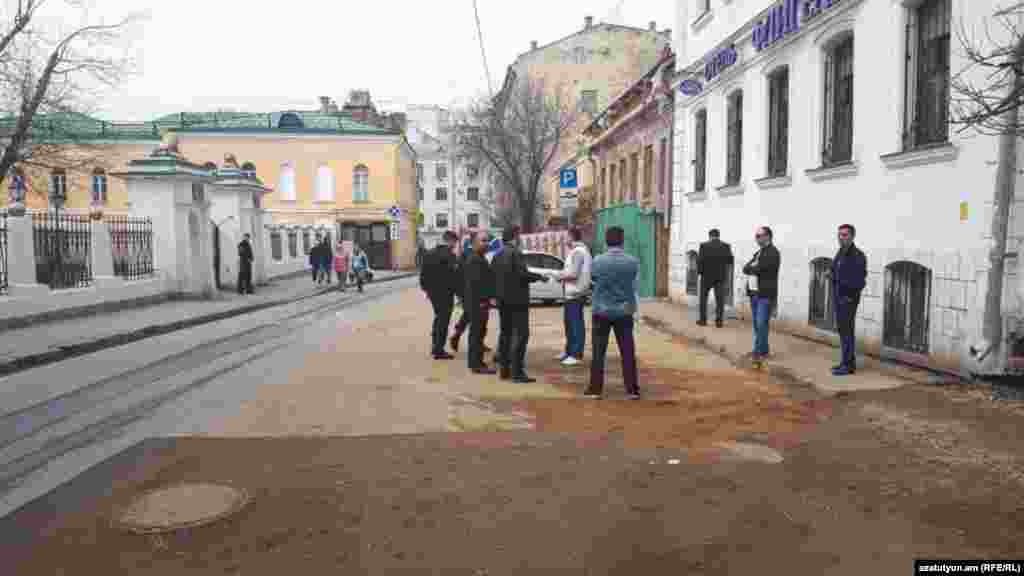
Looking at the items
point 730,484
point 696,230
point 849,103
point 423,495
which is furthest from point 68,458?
point 696,230

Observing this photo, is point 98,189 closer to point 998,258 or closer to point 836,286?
point 836,286

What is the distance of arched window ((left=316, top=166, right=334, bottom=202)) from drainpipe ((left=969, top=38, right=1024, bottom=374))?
42.7 metres

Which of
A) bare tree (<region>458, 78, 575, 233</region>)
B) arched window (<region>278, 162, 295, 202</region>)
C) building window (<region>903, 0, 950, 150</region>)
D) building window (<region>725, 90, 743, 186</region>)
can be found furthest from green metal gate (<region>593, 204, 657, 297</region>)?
arched window (<region>278, 162, 295, 202</region>)

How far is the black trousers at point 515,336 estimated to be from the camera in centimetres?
922

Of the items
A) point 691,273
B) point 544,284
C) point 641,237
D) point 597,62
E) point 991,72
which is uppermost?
point 597,62

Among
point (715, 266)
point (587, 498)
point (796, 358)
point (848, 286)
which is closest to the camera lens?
point (587, 498)

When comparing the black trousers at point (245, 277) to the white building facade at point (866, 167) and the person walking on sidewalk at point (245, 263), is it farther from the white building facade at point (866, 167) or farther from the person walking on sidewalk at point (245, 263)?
the white building facade at point (866, 167)

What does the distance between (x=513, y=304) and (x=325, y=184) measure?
40.3m

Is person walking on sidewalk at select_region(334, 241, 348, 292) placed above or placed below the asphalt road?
above

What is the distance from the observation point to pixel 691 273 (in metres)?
18.8

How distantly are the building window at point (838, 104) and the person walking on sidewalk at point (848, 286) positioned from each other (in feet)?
9.80

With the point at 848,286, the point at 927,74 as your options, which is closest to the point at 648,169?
the point at 927,74

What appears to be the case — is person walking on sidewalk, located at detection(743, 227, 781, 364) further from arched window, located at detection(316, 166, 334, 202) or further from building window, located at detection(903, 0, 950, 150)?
arched window, located at detection(316, 166, 334, 202)

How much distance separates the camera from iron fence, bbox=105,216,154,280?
60.4 ft
